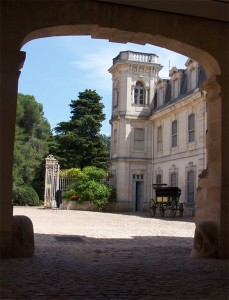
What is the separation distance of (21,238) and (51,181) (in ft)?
69.9

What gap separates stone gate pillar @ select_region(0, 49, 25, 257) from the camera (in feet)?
21.1

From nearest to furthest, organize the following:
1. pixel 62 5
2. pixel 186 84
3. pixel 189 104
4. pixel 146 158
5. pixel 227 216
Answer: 1. pixel 62 5
2. pixel 227 216
3. pixel 189 104
4. pixel 186 84
5. pixel 146 158

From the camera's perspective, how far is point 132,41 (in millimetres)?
7828

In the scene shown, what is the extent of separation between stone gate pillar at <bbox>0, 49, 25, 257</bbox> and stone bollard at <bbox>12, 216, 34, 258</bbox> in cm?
13

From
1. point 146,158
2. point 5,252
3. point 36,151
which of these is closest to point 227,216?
point 5,252

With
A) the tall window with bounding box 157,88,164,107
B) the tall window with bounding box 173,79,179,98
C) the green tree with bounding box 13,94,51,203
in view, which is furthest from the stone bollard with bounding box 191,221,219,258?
the green tree with bounding box 13,94,51,203

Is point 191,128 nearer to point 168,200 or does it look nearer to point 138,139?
point 168,200

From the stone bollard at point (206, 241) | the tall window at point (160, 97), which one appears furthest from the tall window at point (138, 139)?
the stone bollard at point (206, 241)

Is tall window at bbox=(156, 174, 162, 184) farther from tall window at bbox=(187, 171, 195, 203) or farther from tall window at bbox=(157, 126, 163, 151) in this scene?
tall window at bbox=(187, 171, 195, 203)

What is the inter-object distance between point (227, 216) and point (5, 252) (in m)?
3.58

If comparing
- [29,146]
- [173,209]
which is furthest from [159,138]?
[29,146]

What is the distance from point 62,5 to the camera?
6.92 m

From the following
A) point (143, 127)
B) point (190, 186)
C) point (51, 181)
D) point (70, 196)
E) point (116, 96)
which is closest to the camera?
point (190, 186)

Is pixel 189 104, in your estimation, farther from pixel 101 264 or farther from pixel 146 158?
pixel 101 264
